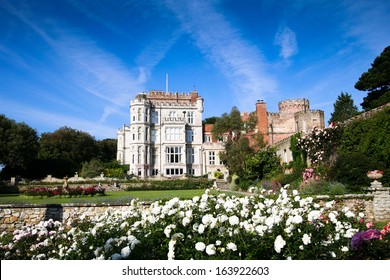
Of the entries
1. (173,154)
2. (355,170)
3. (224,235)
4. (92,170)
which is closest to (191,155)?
(173,154)

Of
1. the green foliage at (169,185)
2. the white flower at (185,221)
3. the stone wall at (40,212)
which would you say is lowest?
the stone wall at (40,212)

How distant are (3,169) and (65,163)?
699cm

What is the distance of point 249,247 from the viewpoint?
326 centimetres

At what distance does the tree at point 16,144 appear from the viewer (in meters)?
33.9

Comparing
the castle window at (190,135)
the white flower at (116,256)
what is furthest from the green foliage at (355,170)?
the castle window at (190,135)

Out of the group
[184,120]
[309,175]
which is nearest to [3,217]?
[309,175]

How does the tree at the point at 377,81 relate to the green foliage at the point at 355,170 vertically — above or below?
above

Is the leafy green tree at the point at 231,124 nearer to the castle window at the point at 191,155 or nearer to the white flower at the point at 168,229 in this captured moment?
the castle window at the point at 191,155

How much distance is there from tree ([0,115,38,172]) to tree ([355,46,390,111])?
35507 mm

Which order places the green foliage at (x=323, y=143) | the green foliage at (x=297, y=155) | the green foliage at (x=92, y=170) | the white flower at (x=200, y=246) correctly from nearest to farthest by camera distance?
the white flower at (x=200, y=246), the green foliage at (x=323, y=143), the green foliage at (x=297, y=155), the green foliage at (x=92, y=170)

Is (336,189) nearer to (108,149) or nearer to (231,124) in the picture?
(231,124)

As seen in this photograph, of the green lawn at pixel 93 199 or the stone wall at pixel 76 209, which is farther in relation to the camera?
the green lawn at pixel 93 199

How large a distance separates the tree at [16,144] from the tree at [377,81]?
116 ft
